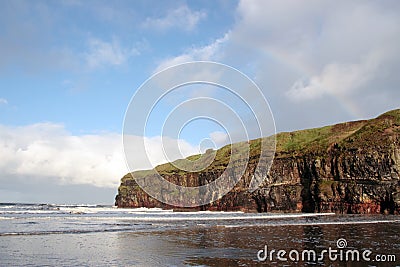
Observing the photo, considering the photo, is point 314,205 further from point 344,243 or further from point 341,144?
point 344,243

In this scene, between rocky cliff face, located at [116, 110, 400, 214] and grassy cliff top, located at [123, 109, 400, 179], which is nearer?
rocky cliff face, located at [116, 110, 400, 214]

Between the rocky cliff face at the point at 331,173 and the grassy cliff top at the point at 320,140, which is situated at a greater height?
the grassy cliff top at the point at 320,140

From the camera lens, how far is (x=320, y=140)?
9556cm

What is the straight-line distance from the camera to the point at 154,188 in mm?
143500

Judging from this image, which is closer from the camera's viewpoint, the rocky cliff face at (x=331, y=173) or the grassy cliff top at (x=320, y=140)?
Result: the rocky cliff face at (x=331, y=173)

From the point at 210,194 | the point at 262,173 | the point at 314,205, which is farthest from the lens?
the point at 210,194

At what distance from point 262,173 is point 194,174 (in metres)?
35.7

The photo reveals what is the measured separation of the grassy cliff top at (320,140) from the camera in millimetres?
76812

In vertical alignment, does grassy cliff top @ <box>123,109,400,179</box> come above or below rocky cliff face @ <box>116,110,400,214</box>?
above

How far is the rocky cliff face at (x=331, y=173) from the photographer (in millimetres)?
71125

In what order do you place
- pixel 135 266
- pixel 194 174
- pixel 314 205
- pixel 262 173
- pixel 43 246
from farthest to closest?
pixel 194 174
pixel 262 173
pixel 314 205
pixel 43 246
pixel 135 266

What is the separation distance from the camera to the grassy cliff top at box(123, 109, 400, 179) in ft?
252

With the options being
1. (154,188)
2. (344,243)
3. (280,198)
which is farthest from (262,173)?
(344,243)

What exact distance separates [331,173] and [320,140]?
52.0 feet
